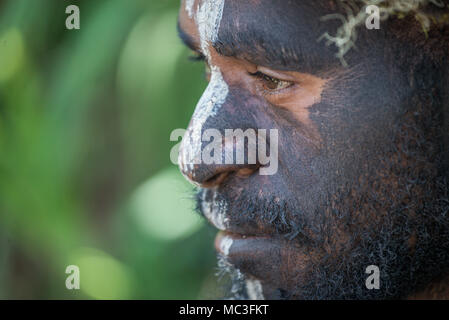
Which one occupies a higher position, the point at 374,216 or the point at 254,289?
the point at 374,216

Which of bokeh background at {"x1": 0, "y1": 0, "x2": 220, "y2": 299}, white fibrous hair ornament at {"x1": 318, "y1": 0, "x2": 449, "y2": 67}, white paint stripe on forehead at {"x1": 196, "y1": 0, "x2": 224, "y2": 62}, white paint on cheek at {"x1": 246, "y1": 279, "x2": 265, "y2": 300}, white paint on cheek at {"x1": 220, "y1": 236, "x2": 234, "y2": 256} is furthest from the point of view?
bokeh background at {"x1": 0, "y1": 0, "x2": 220, "y2": 299}

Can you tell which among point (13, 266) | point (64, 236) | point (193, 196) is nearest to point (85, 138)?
point (64, 236)

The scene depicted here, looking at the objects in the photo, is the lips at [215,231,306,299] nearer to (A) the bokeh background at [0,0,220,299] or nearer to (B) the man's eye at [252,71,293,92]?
(B) the man's eye at [252,71,293,92]

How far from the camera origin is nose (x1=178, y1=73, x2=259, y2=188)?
1.30m

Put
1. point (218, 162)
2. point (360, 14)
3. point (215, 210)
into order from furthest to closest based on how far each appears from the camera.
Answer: point (215, 210)
point (218, 162)
point (360, 14)

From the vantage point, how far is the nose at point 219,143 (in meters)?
1.30

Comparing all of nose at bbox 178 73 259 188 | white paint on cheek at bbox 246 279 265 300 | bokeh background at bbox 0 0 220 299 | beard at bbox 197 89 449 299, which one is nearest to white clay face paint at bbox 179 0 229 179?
nose at bbox 178 73 259 188

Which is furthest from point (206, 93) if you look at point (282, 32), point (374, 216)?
point (374, 216)

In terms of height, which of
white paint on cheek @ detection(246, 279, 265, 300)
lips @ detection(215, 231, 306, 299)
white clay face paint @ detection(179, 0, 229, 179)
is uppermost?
white clay face paint @ detection(179, 0, 229, 179)

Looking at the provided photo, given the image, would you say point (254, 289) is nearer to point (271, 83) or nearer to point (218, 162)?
point (218, 162)

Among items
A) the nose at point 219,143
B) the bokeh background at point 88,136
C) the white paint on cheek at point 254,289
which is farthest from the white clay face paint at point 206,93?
the bokeh background at point 88,136

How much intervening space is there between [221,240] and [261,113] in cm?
35

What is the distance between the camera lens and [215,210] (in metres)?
1.42

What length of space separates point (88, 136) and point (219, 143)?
222 cm
